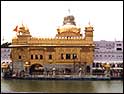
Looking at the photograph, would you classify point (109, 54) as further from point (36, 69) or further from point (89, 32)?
point (36, 69)

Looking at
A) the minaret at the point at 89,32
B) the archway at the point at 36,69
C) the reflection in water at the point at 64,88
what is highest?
the minaret at the point at 89,32

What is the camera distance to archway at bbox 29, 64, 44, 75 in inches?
708

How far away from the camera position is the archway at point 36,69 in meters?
18.0

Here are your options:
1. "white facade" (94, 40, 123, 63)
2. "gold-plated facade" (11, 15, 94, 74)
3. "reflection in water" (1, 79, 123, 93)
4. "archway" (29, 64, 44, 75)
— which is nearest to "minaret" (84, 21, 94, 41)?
"gold-plated facade" (11, 15, 94, 74)

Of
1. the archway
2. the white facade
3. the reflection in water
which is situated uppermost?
the white facade

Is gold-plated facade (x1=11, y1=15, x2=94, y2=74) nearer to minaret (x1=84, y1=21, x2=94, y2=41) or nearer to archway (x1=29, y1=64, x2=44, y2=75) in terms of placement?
minaret (x1=84, y1=21, x2=94, y2=41)

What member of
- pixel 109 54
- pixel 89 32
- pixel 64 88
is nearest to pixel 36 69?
pixel 89 32

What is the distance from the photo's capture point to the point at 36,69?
61.6 feet

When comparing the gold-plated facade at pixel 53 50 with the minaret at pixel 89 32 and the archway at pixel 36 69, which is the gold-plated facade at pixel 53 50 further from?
the archway at pixel 36 69

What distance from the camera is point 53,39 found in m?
18.0

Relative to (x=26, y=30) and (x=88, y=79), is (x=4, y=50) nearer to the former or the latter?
(x=26, y=30)

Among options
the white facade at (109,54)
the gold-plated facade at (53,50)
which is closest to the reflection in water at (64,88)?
the gold-plated facade at (53,50)

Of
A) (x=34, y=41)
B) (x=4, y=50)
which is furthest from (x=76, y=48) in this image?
(x=4, y=50)

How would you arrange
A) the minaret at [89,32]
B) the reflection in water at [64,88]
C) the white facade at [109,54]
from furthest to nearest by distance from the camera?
1. the white facade at [109,54]
2. the minaret at [89,32]
3. the reflection in water at [64,88]
